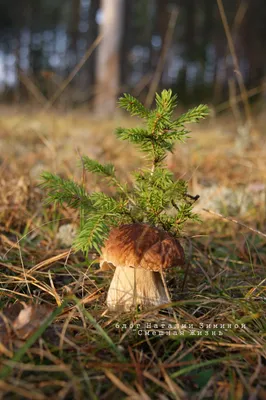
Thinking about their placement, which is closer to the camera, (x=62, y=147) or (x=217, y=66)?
(x=62, y=147)

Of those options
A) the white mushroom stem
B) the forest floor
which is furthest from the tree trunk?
the white mushroom stem

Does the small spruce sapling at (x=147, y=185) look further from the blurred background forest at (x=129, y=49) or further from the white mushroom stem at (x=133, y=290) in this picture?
the blurred background forest at (x=129, y=49)

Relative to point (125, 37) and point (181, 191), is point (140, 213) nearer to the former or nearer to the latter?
point (181, 191)

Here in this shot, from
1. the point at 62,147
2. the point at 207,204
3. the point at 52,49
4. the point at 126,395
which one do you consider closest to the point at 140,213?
the point at 126,395

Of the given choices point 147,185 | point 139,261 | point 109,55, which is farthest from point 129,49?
point 139,261

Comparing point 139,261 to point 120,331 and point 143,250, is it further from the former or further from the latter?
point 120,331

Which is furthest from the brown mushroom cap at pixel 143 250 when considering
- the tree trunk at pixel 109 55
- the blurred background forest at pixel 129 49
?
the tree trunk at pixel 109 55

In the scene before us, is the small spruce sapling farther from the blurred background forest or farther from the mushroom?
the blurred background forest
